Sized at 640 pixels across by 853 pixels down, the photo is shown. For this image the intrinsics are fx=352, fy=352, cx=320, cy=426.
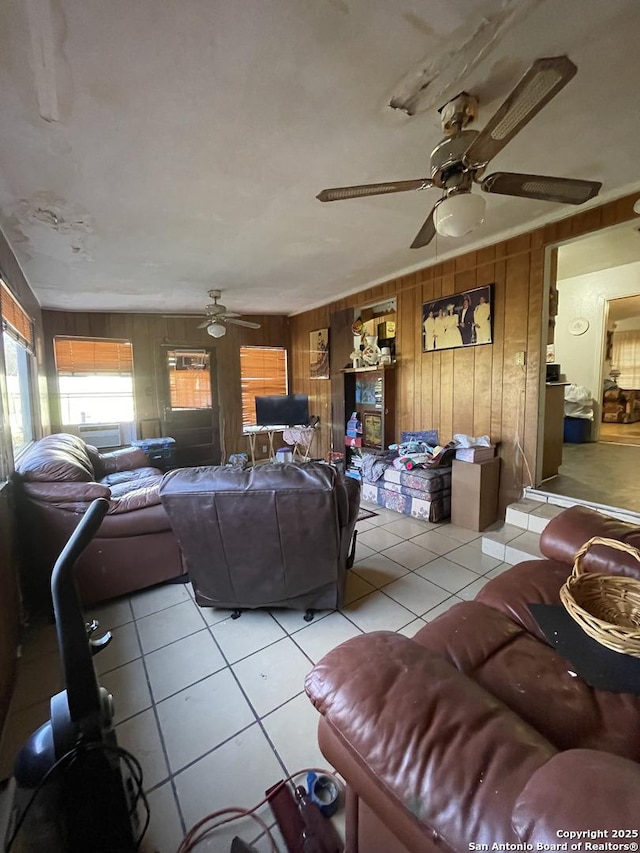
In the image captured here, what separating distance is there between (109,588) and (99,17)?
2.59m

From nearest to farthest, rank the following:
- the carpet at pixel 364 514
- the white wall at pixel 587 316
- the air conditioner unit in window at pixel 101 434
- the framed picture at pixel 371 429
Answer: the carpet at pixel 364 514
the framed picture at pixel 371 429
the white wall at pixel 587 316
the air conditioner unit in window at pixel 101 434

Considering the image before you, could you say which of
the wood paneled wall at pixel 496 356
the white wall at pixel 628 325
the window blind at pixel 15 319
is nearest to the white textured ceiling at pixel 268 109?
the wood paneled wall at pixel 496 356

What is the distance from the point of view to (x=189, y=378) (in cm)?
577

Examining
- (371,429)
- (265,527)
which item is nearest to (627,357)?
(371,429)

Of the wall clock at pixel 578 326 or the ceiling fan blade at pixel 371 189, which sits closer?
the ceiling fan blade at pixel 371 189

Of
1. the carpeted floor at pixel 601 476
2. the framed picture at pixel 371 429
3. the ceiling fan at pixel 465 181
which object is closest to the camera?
the ceiling fan at pixel 465 181

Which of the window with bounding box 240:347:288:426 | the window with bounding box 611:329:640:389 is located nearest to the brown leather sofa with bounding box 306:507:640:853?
the window with bounding box 240:347:288:426

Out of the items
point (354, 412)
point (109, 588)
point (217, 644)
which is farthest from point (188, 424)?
point (217, 644)

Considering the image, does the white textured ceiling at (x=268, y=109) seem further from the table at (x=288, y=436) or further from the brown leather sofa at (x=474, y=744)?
the table at (x=288, y=436)

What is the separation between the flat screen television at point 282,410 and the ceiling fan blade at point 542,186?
14.1 feet

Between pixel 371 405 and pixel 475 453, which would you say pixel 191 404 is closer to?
pixel 371 405

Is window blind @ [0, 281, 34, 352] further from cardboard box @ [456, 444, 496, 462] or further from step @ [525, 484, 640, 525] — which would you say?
step @ [525, 484, 640, 525]

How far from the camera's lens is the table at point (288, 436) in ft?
18.4

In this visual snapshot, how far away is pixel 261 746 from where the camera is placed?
131 cm
